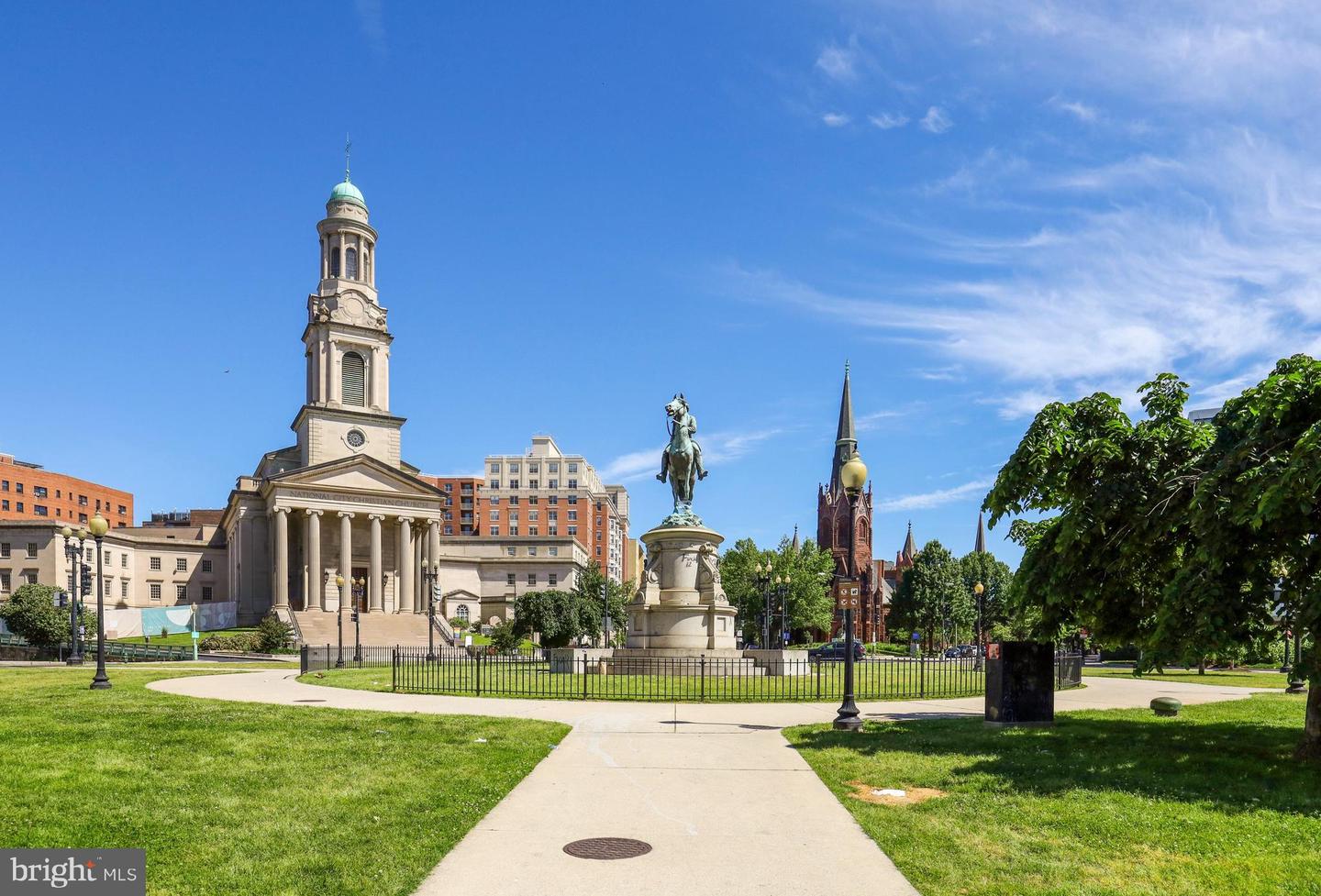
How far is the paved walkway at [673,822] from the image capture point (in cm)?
786

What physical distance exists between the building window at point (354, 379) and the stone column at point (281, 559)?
15526 millimetres

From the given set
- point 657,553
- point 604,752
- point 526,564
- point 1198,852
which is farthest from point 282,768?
point 526,564

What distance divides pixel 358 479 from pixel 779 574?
43.1 meters

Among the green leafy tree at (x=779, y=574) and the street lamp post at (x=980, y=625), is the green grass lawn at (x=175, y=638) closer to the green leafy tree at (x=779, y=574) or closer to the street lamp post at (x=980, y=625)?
the green leafy tree at (x=779, y=574)

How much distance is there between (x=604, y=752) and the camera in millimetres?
14930

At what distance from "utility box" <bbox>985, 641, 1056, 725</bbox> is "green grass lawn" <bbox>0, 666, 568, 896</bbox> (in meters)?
8.42

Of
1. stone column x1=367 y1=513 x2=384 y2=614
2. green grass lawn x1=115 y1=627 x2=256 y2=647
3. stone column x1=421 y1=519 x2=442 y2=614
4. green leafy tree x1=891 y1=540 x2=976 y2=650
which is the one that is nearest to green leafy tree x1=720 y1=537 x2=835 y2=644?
green leafy tree x1=891 y1=540 x2=976 y2=650

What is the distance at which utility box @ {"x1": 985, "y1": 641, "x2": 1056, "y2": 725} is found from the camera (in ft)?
58.5

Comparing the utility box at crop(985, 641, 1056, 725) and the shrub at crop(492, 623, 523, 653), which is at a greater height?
the utility box at crop(985, 641, 1056, 725)

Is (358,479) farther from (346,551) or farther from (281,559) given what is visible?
(281,559)

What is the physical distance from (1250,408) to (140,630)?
287ft

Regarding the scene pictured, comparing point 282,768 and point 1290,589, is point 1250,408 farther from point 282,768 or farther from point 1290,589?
point 282,768

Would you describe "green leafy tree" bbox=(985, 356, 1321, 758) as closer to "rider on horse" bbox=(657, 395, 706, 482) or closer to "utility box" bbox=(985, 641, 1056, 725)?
"utility box" bbox=(985, 641, 1056, 725)

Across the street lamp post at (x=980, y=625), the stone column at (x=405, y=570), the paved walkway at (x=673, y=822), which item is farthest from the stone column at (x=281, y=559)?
the paved walkway at (x=673, y=822)
